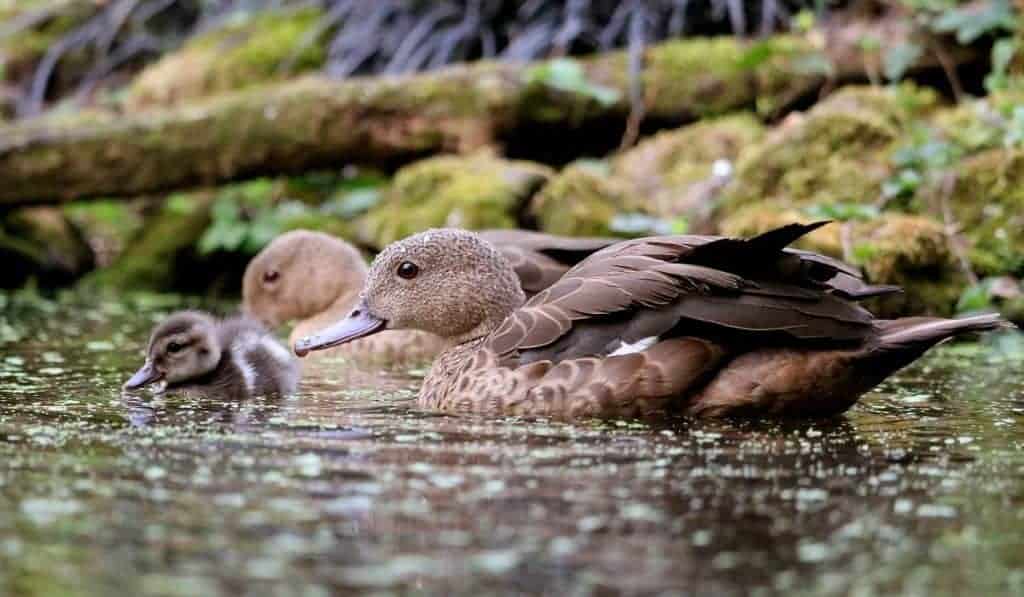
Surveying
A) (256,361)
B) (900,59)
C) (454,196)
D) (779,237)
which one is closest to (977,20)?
(900,59)

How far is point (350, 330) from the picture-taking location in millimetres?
6688

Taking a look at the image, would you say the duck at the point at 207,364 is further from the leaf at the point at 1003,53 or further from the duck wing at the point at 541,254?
the leaf at the point at 1003,53

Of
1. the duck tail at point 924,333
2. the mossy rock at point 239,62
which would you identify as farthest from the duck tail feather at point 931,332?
the mossy rock at point 239,62

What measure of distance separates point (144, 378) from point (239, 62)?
7.86m

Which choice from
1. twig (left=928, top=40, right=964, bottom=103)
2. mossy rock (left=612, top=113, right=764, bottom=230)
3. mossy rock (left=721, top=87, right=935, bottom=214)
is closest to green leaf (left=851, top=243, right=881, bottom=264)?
mossy rock (left=721, top=87, right=935, bottom=214)

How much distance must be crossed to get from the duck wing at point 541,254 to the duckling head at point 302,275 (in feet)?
4.60

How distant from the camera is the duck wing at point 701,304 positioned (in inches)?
225

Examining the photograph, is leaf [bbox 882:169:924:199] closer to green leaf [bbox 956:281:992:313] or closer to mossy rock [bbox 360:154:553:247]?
green leaf [bbox 956:281:992:313]

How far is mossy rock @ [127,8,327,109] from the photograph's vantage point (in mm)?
13961

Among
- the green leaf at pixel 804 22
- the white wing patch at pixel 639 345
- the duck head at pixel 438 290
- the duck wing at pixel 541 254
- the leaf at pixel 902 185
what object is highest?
the green leaf at pixel 804 22

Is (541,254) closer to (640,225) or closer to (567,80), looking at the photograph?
(640,225)

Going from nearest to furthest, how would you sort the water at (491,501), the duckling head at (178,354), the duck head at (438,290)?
the water at (491,501)
the duck head at (438,290)
the duckling head at (178,354)

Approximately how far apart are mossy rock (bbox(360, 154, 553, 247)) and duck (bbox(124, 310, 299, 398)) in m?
3.41

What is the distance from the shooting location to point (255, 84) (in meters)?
13.9
